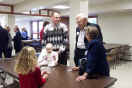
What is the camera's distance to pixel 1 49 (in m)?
4.55

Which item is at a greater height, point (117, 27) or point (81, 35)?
point (117, 27)

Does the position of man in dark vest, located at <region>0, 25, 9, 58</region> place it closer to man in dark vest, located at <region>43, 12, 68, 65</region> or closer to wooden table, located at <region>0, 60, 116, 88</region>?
man in dark vest, located at <region>43, 12, 68, 65</region>

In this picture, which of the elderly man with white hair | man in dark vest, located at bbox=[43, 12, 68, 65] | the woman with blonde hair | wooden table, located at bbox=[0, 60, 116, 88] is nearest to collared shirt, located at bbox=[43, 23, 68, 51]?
man in dark vest, located at bbox=[43, 12, 68, 65]

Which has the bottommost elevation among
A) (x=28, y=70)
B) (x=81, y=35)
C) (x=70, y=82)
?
(x=70, y=82)

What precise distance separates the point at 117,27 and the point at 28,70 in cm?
706

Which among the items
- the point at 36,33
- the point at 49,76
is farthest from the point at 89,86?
the point at 36,33

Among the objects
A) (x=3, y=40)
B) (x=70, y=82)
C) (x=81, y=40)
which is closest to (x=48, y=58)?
(x=81, y=40)

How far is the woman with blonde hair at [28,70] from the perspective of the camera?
5.66 feet

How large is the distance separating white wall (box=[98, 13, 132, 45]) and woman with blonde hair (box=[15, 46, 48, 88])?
6751mm

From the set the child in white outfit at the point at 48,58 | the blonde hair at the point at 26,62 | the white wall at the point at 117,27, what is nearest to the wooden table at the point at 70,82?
the blonde hair at the point at 26,62

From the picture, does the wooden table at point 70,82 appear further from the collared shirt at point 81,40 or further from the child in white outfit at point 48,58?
the collared shirt at point 81,40

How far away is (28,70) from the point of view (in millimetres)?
1722

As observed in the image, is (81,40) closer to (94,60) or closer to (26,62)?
(94,60)

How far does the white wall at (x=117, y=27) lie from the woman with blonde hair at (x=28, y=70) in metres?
6.75
